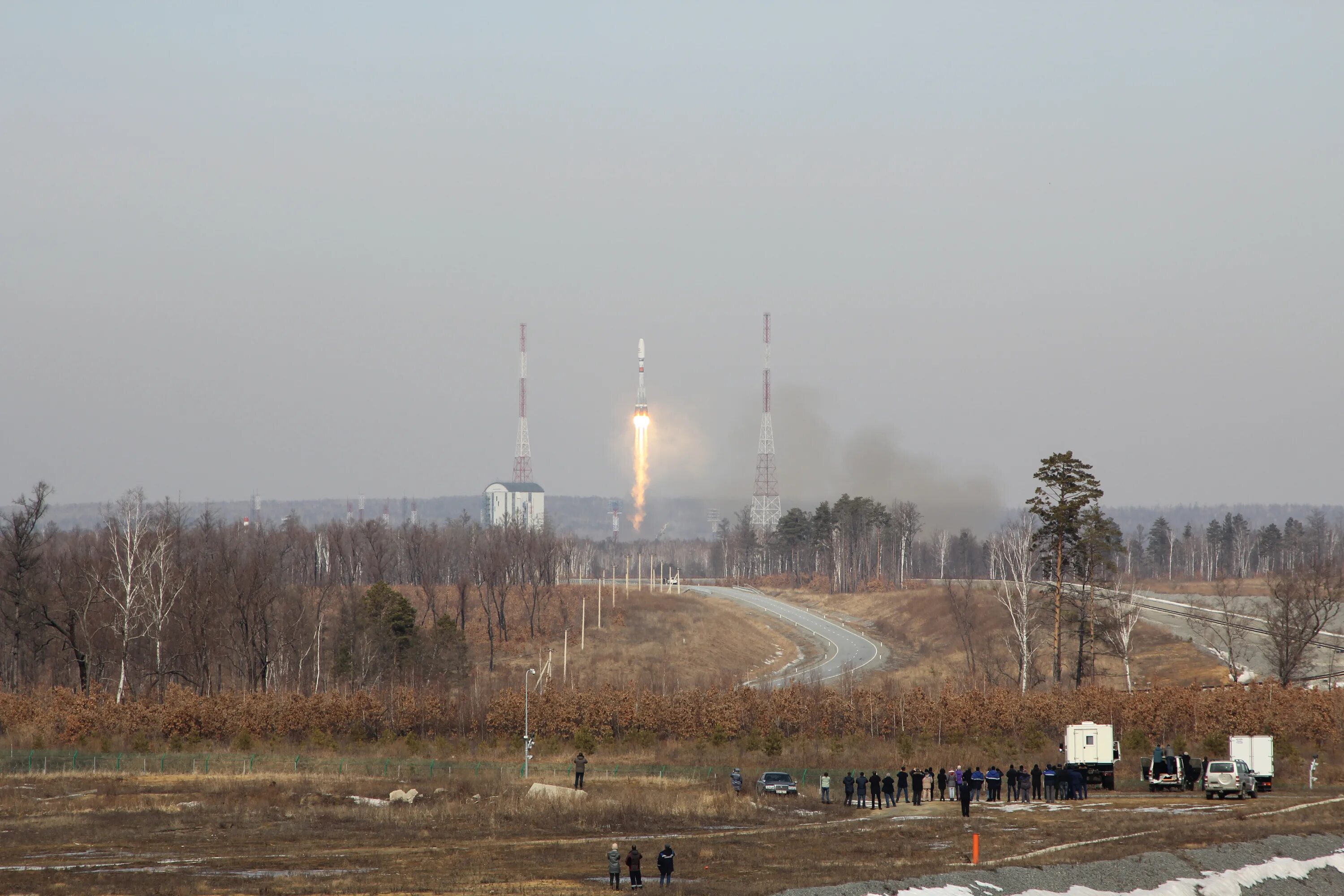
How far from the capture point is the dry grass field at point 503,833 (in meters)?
30.7

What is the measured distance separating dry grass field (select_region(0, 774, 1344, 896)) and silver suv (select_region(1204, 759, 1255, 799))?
708 millimetres

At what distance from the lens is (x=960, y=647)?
114188 mm

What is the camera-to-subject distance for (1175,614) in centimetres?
11325

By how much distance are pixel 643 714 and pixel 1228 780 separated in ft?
101

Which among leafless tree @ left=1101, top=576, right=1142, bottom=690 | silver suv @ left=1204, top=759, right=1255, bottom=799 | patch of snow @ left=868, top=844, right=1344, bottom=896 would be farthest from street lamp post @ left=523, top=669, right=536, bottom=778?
leafless tree @ left=1101, top=576, right=1142, bottom=690

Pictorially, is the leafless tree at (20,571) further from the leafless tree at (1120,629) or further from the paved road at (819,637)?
the leafless tree at (1120,629)

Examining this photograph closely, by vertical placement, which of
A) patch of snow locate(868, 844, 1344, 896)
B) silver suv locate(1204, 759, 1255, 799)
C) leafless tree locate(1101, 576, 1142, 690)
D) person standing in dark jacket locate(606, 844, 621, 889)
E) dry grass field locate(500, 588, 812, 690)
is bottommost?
dry grass field locate(500, 588, 812, 690)

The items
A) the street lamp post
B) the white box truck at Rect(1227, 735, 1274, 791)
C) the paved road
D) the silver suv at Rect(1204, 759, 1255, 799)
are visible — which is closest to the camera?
the silver suv at Rect(1204, 759, 1255, 799)

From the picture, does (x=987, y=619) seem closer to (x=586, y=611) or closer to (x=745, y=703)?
(x=586, y=611)

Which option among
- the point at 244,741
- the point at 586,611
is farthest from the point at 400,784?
the point at 586,611

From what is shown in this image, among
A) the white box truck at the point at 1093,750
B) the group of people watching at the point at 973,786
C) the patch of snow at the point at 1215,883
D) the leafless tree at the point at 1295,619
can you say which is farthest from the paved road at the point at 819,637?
the patch of snow at the point at 1215,883

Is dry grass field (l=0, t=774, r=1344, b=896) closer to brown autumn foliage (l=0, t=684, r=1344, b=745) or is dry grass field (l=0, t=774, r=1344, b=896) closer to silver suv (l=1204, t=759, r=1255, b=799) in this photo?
silver suv (l=1204, t=759, r=1255, b=799)

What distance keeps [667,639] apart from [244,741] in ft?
205

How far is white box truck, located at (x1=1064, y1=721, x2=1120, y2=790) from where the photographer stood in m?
52.8
